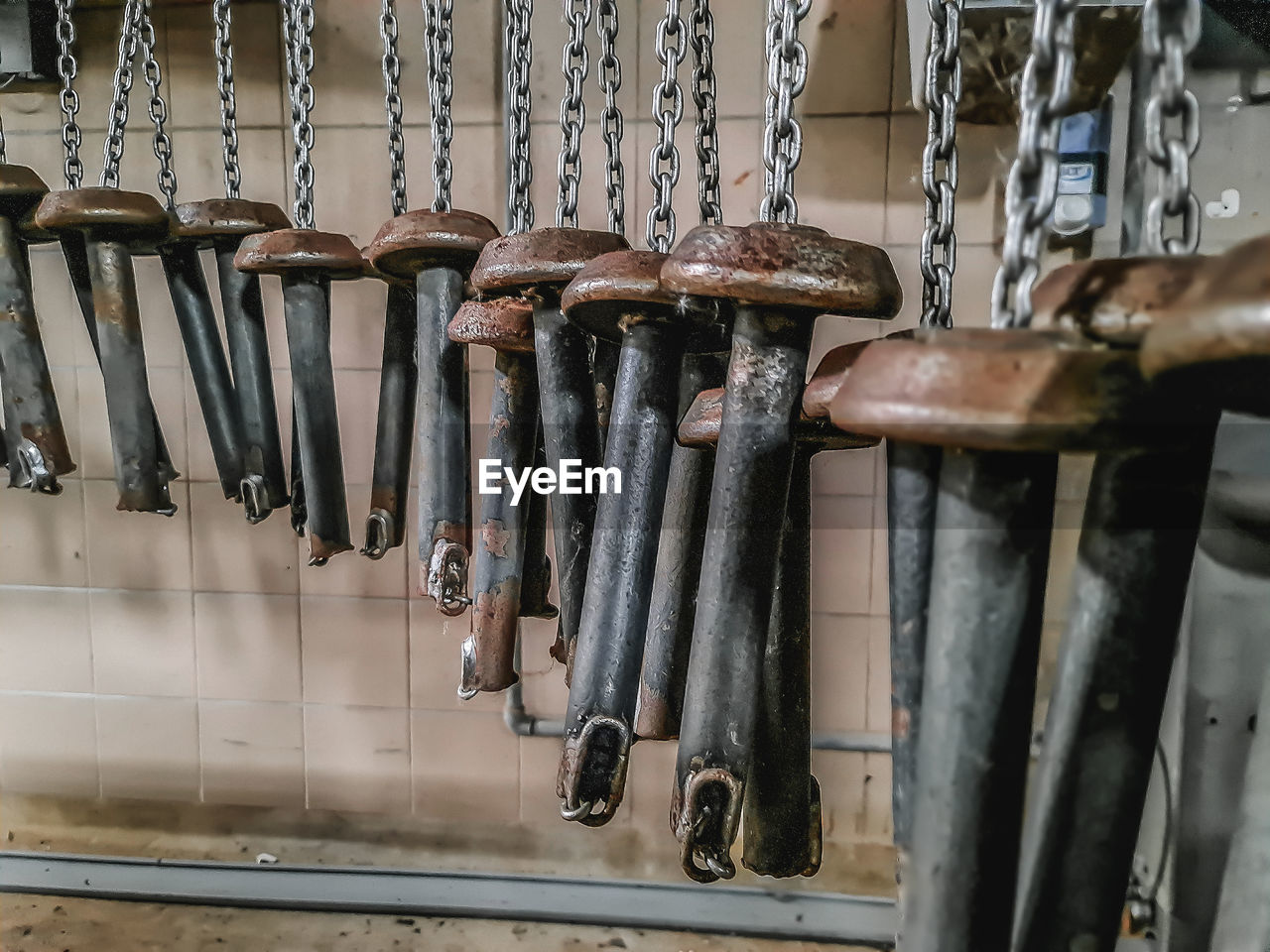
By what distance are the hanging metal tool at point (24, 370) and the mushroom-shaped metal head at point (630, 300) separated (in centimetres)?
87

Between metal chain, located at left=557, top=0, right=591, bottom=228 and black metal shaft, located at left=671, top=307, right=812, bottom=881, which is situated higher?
metal chain, located at left=557, top=0, right=591, bottom=228

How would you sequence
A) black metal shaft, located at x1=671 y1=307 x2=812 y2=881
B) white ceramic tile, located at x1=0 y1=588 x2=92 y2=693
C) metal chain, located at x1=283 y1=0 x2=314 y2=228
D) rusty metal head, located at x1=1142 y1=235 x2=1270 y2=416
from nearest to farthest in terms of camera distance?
rusty metal head, located at x1=1142 y1=235 x2=1270 y2=416 → black metal shaft, located at x1=671 y1=307 x2=812 y2=881 → metal chain, located at x1=283 y1=0 x2=314 y2=228 → white ceramic tile, located at x1=0 y1=588 x2=92 y2=693

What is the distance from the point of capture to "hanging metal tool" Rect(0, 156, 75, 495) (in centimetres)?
113

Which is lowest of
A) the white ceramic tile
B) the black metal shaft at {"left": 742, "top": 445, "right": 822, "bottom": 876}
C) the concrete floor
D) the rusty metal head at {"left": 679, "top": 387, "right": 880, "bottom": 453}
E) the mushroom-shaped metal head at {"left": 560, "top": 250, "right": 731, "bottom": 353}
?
the concrete floor

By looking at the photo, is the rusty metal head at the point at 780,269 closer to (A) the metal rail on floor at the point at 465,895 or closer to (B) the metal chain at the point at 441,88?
(B) the metal chain at the point at 441,88

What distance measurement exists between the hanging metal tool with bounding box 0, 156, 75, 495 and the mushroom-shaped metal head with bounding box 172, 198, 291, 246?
209mm

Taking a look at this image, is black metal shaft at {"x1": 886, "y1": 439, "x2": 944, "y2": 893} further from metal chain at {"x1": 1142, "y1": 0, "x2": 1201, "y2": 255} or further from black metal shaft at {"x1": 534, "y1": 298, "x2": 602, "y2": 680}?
black metal shaft at {"x1": 534, "y1": 298, "x2": 602, "y2": 680}

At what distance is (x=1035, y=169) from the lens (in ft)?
1.23

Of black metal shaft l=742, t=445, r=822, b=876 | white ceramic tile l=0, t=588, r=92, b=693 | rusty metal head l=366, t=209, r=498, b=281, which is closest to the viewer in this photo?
black metal shaft l=742, t=445, r=822, b=876

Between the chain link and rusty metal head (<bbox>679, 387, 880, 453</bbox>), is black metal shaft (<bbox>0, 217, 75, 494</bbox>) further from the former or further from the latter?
the chain link

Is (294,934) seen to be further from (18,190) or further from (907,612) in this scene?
(907,612)

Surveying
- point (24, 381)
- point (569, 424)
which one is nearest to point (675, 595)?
point (569, 424)

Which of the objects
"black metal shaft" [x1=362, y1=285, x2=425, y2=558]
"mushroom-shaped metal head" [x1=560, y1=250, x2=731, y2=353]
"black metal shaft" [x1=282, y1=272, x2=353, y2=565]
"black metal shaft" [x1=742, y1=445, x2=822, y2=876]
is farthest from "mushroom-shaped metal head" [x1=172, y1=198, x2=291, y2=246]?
"black metal shaft" [x1=742, y1=445, x2=822, y2=876]

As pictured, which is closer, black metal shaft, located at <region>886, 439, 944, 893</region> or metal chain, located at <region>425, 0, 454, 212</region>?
black metal shaft, located at <region>886, 439, 944, 893</region>
